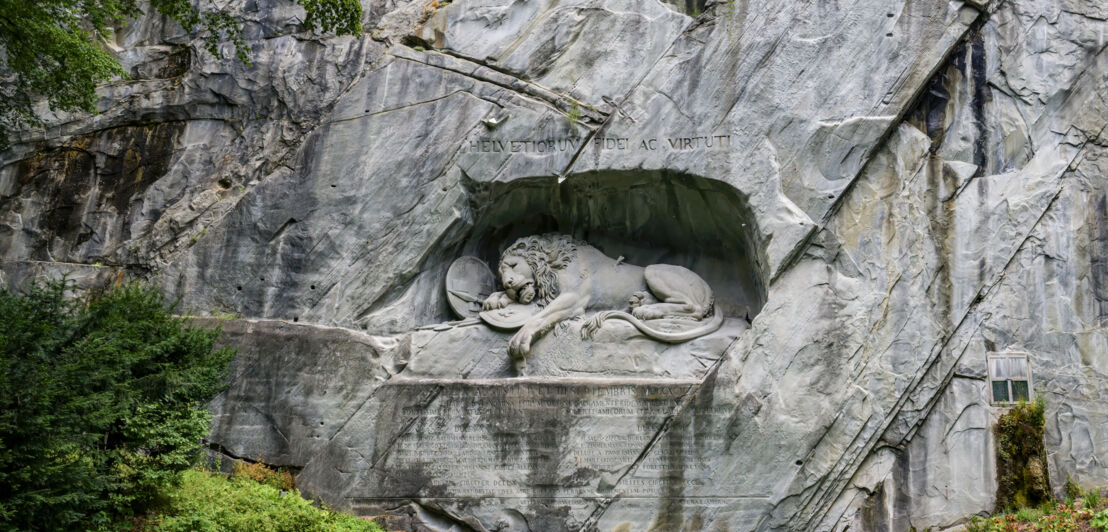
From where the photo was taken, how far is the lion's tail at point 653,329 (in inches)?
450

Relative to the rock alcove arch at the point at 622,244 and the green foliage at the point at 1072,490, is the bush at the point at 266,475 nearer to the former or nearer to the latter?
the rock alcove arch at the point at 622,244

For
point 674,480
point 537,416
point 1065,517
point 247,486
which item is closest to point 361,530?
point 247,486

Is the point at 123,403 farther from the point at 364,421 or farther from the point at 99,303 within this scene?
the point at 364,421

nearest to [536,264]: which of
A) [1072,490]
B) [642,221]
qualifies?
[642,221]

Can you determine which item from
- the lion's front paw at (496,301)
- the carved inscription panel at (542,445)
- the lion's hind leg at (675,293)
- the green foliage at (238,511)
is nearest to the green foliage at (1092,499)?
the carved inscription panel at (542,445)

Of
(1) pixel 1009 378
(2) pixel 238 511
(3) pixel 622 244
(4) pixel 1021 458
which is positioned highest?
(3) pixel 622 244

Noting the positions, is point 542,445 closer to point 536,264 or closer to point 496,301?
point 496,301

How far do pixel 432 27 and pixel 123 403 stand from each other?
6179 mm

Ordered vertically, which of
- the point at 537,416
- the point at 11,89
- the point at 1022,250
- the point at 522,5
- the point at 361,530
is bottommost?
the point at 361,530

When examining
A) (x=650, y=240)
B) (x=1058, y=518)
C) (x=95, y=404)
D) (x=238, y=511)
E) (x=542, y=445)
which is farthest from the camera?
(x=650, y=240)

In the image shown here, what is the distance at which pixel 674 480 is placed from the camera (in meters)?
10.6

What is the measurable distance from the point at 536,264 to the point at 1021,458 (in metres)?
5.88

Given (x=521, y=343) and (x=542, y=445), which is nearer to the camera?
(x=542, y=445)

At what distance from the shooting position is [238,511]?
32.2 feet
